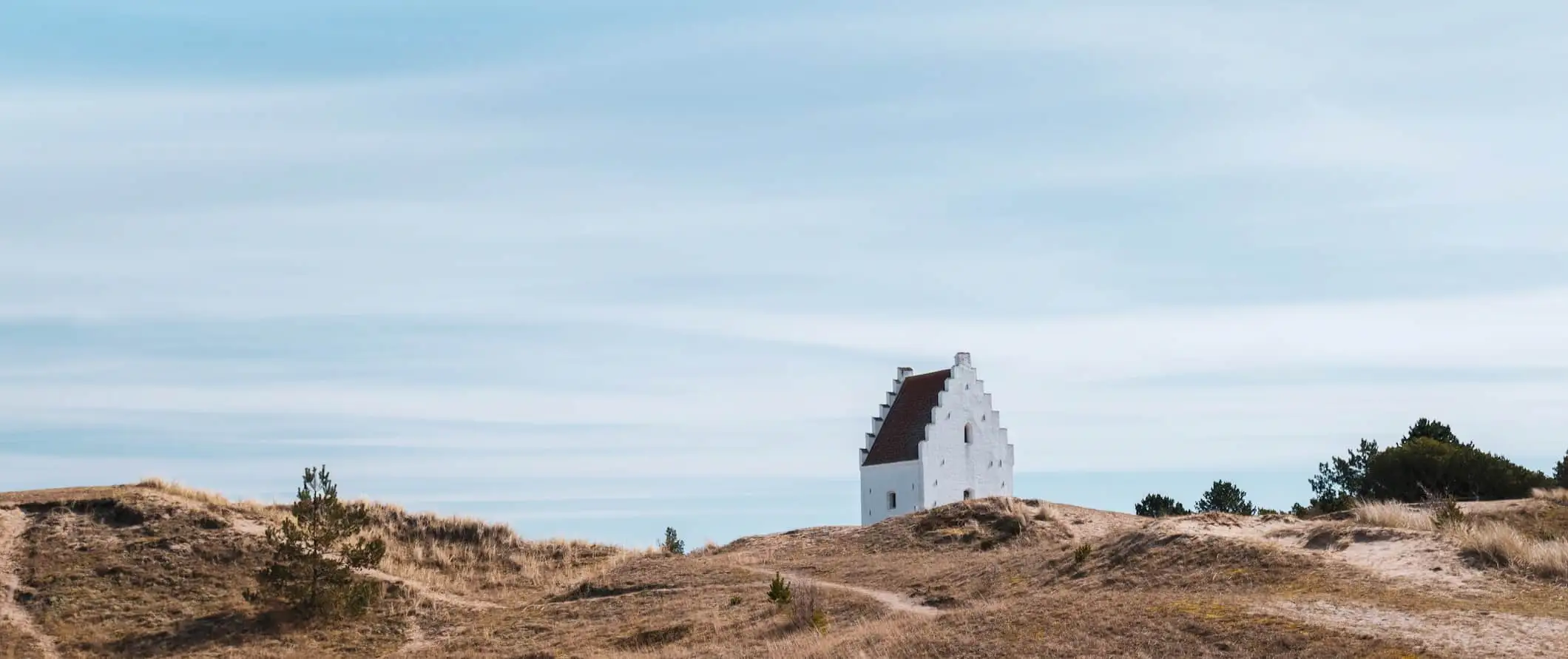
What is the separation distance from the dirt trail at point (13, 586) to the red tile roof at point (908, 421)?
37.1 metres

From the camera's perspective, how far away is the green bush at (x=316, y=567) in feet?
122

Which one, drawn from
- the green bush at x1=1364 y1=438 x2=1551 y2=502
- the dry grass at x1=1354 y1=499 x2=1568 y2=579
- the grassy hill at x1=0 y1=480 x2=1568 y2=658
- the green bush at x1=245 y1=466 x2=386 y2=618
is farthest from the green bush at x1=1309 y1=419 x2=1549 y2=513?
the green bush at x1=245 y1=466 x2=386 y2=618

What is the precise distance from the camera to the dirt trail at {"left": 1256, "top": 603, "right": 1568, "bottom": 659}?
60.9ft

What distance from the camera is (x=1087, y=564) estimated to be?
30.0 m

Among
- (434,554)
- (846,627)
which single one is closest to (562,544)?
(434,554)

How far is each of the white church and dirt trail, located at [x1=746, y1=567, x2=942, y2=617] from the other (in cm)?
2531

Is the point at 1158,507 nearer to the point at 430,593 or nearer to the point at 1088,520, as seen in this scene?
the point at 1088,520

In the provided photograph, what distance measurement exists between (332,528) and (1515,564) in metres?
29.5

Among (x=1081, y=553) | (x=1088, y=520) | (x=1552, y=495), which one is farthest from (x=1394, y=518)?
(x=1552, y=495)

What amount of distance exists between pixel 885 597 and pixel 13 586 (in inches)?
1016

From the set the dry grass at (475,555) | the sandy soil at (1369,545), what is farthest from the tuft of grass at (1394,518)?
the dry grass at (475,555)

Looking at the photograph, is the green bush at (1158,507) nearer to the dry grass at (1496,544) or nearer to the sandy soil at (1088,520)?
the sandy soil at (1088,520)

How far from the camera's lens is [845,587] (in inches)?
1318

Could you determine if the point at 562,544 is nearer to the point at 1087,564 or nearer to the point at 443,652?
the point at 443,652
